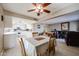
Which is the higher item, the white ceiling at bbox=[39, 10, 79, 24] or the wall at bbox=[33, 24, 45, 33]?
the white ceiling at bbox=[39, 10, 79, 24]

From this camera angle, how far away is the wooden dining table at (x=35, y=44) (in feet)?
4.76

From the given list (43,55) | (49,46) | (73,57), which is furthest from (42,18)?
(73,57)

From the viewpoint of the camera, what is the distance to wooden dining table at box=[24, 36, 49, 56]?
1450 mm

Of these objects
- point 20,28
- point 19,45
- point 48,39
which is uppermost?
point 20,28

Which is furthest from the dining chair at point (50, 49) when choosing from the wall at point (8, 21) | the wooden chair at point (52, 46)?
the wall at point (8, 21)

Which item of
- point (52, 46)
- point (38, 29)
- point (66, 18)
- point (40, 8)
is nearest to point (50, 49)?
point (52, 46)

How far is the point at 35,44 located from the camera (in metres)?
1.56

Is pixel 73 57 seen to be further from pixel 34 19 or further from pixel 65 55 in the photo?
pixel 34 19

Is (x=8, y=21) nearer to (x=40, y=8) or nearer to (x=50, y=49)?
(x=40, y=8)

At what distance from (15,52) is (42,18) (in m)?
0.99

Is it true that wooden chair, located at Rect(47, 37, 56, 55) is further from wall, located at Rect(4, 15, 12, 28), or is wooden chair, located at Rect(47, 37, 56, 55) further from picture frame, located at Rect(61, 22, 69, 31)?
wall, located at Rect(4, 15, 12, 28)

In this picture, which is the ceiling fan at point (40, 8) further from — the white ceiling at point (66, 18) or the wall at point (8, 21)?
the wall at point (8, 21)

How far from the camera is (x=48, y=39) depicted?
162 centimetres

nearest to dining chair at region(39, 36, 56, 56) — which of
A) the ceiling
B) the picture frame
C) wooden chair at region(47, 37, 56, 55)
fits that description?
wooden chair at region(47, 37, 56, 55)
